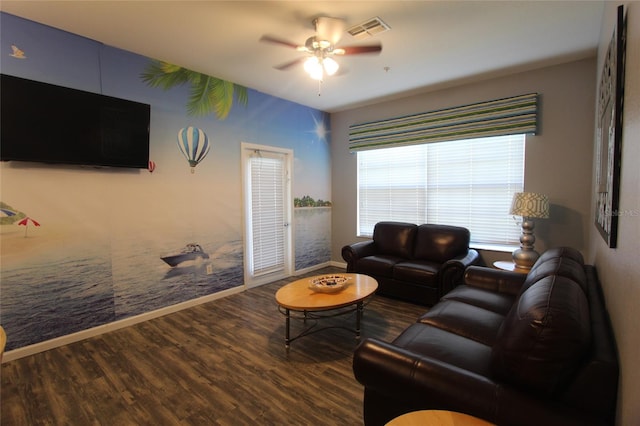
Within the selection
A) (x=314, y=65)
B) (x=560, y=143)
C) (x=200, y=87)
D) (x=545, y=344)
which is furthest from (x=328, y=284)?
(x=560, y=143)

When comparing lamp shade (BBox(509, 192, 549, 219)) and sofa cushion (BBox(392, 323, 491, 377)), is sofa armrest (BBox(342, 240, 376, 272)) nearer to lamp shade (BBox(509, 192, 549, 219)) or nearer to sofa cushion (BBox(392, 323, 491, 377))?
lamp shade (BBox(509, 192, 549, 219))

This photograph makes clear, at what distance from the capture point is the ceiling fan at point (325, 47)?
2469 mm

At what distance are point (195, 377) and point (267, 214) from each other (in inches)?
102

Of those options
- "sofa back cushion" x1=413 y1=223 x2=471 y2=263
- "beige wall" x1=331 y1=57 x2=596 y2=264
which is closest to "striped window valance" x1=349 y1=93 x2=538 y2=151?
"beige wall" x1=331 y1=57 x2=596 y2=264

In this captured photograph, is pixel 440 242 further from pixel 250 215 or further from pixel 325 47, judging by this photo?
pixel 325 47

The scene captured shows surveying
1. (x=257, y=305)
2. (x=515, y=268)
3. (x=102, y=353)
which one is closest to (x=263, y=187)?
(x=257, y=305)

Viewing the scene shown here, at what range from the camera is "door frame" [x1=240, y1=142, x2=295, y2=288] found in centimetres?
420

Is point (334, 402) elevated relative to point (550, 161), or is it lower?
lower

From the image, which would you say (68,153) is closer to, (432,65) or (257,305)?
(257,305)

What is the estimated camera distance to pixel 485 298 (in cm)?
246

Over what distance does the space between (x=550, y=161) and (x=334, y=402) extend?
3548mm

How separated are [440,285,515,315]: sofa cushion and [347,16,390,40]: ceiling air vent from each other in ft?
7.88

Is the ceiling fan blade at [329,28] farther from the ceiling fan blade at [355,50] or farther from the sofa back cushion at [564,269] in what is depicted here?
the sofa back cushion at [564,269]

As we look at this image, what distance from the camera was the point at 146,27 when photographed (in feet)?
8.66
